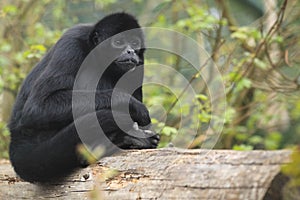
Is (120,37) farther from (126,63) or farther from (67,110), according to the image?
(67,110)

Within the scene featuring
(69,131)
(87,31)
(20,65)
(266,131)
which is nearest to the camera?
(69,131)

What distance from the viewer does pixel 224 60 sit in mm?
8820

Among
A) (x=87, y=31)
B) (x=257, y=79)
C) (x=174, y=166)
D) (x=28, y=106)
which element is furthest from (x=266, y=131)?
(x=174, y=166)

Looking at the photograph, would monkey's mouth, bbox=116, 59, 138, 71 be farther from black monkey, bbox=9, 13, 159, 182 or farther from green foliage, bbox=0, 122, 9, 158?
green foliage, bbox=0, 122, 9, 158

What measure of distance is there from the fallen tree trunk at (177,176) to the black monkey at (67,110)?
283mm

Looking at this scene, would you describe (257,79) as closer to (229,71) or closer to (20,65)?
(229,71)

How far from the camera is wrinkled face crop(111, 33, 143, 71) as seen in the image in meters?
5.82

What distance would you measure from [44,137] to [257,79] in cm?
513

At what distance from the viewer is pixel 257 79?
30.0 feet

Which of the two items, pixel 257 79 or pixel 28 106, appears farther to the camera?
pixel 257 79

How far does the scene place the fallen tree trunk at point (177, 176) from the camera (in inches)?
121

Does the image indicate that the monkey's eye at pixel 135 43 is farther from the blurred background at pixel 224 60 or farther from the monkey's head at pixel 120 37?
the blurred background at pixel 224 60

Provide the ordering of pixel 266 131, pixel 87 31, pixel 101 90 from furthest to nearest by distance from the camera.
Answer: pixel 266 131
pixel 87 31
pixel 101 90

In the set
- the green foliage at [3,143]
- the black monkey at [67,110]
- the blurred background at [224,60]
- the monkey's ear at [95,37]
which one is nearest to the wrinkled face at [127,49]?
the black monkey at [67,110]
